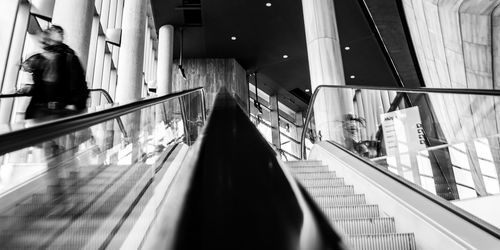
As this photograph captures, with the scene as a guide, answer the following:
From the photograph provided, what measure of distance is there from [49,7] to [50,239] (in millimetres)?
6079

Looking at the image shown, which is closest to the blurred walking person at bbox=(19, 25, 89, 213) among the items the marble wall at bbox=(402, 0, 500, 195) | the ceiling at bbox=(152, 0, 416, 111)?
the marble wall at bbox=(402, 0, 500, 195)

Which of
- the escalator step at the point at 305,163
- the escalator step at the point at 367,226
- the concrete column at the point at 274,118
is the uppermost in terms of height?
the concrete column at the point at 274,118

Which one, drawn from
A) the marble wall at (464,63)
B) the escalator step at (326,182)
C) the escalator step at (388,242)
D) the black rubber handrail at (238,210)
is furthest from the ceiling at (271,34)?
the black rubber handrail at (238,210)

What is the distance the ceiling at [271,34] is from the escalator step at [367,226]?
1061 centimetres

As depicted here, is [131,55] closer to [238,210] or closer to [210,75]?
[210,75]

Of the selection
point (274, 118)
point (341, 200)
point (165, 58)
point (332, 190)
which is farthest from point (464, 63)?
point (274, 118)

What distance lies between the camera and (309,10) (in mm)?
10453

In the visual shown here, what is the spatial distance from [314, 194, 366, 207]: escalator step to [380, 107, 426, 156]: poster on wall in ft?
5.70

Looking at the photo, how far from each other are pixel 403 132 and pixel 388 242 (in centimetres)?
311

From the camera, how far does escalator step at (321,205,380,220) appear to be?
3551 millimetres

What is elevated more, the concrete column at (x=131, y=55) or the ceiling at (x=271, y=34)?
the ceiling at (x=271, y=34)

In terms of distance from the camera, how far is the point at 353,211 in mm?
3566

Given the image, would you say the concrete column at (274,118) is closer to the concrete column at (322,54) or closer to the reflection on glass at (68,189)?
the concrete column at (322,54)

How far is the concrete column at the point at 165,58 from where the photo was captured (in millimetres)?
14188
